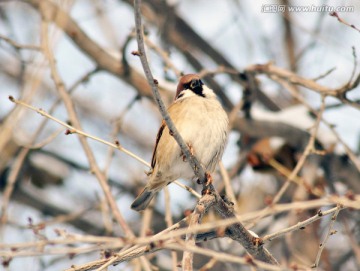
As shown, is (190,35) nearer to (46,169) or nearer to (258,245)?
(46,169)

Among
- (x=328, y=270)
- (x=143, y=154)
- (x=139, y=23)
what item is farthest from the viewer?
(x=143, y=154)

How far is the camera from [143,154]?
713cm

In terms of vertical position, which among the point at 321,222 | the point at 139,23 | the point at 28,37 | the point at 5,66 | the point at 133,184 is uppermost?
the point at 5,66

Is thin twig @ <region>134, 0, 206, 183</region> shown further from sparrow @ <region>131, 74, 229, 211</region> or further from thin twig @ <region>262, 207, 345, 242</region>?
sparrow @ <region>131, 74, 229, 211</region>

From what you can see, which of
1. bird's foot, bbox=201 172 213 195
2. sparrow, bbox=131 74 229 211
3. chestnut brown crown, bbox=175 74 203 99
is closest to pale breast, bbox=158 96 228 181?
sparrow, bbox=131 74 229 211

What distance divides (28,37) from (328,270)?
3.66 metres

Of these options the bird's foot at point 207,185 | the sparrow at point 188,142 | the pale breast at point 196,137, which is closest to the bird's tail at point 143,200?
the sparrow at point 188,142

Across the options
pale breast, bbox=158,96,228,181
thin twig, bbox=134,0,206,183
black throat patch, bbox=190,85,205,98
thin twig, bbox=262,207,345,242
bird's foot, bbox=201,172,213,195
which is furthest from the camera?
black throat patch, bbox=190,85,205,98

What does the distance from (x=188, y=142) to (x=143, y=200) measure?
584 millimetres

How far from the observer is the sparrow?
12.4 ft

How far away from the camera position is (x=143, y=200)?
4078mm

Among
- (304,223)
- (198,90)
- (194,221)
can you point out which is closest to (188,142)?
(198,90)

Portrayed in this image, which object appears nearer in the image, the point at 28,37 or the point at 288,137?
the point at 288,137

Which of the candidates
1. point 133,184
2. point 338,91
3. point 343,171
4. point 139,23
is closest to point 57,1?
point 133,184
